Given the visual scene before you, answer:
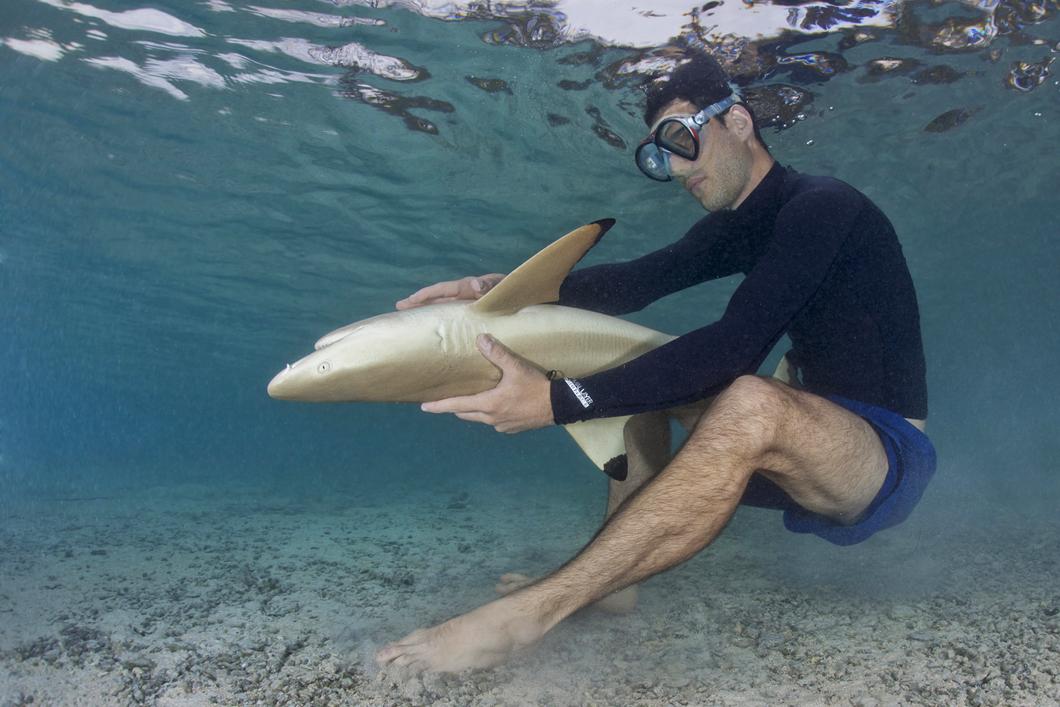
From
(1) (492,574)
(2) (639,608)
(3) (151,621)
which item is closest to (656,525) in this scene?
(2) (639,608)

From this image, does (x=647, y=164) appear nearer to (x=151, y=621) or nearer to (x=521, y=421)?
(x=521, y=421)

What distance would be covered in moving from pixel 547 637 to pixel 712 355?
204 cm

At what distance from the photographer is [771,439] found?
2.88 meters

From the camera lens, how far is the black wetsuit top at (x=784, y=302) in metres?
3.07

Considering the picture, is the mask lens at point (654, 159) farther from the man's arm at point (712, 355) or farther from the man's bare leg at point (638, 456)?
the man's bare leg at point (638, 456)

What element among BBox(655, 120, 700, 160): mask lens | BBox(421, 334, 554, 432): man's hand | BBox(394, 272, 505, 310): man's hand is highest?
BBox(655, 120, 700, 160): mask lens

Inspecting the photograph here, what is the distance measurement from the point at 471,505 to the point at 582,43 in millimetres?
9947

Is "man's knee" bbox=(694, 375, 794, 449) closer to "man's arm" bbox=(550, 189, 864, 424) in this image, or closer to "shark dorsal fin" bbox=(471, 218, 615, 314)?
"man's arm" bbox=(550, 189, 864, 424)

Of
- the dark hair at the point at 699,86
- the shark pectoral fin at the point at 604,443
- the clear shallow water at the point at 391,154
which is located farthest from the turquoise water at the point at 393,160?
the shark pectoral fin at the point at 604,443

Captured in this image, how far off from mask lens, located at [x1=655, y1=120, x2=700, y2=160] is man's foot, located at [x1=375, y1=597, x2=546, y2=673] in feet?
11.0

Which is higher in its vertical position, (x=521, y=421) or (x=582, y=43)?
(x=582, y=43)

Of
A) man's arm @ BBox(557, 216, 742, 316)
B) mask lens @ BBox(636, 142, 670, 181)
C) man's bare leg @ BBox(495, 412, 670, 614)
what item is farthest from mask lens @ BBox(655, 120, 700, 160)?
man's bare leg @ BBox(495, 412, 670, 614)

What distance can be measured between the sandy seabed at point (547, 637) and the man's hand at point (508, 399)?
52.1 inches

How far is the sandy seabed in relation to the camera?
9.70ft
